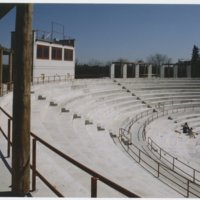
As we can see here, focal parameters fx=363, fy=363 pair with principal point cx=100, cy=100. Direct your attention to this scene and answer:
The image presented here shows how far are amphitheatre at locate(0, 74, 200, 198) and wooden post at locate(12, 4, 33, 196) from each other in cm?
32

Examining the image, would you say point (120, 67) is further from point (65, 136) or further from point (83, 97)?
point (65, 136)

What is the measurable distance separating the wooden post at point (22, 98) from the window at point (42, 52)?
2655 cm

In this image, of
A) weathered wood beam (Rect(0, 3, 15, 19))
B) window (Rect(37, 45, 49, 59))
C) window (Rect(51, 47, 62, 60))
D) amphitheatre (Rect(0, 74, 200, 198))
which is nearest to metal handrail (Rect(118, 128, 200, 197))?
amphitheatre (Rect(0, 74, 200, 198))

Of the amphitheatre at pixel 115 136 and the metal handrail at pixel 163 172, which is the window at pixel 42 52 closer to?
the amphitheatre at pixel 115 136

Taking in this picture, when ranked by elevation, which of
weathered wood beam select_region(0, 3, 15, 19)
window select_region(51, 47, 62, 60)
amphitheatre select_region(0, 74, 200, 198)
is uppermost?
window select_region(51, 47, 62, 60)

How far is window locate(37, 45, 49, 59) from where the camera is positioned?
31.4m

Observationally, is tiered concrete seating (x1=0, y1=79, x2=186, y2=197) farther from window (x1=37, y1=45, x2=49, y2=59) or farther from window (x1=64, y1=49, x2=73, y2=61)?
window (x1=64, y1=49, x2=73, y2=61)

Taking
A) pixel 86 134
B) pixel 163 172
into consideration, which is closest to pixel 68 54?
pixel 86 134

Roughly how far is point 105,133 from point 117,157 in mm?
6106

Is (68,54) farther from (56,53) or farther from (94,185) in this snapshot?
(94,185)

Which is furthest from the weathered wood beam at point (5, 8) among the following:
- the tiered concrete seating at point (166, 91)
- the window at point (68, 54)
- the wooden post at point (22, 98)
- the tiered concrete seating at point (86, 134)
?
the window at point (68, 54)

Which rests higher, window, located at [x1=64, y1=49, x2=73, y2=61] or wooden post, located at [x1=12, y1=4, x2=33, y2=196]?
window, located at [x1=64, y1=49, x2=73, y2=61]

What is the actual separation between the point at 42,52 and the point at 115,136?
14560 mm

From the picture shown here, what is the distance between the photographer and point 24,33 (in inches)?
→ 202
